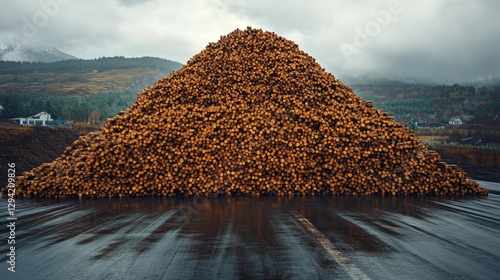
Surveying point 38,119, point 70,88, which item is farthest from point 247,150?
point 70,88

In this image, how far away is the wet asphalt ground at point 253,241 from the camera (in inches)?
175

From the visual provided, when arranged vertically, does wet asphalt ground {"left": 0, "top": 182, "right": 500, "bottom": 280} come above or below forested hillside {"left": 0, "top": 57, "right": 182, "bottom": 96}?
below

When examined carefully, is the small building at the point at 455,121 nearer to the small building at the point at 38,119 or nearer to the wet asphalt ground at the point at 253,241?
the wet asphalt ground at the point at 253,241

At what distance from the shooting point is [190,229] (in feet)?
21.9

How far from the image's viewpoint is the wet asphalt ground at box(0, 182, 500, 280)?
4.43 m

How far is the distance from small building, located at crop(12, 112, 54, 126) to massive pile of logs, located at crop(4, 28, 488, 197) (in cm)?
7963

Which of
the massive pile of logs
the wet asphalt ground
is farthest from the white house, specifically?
the wet asphalt ground

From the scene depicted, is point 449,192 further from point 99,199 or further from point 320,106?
point 99,199

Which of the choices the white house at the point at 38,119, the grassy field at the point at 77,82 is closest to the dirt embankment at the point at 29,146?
the white house at the point at 38,119

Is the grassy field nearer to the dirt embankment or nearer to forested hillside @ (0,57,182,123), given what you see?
forested hillside @ (0,57,182,123)

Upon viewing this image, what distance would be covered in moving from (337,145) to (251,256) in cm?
751

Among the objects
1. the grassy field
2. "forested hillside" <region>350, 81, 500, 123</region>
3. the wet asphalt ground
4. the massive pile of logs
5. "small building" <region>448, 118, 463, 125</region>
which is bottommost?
the wet asphalt ground

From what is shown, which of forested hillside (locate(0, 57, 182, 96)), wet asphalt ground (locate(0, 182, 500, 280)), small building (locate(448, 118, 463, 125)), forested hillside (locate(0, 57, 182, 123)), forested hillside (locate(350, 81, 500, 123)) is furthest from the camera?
forested hillside (locate(0, 57, 182, 96))

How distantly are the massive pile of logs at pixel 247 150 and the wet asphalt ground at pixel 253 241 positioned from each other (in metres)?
1.62
